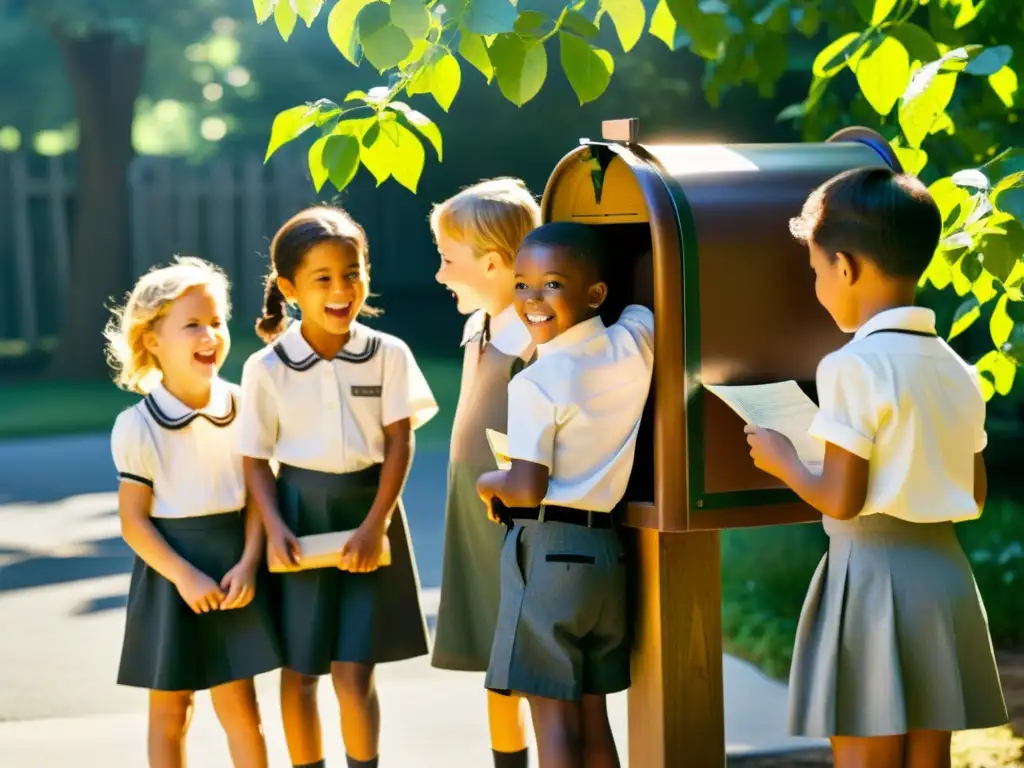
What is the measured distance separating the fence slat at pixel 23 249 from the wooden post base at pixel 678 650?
14367mm

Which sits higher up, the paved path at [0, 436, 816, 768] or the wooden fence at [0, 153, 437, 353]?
the wooden fence at [0, 153, 437, 353]

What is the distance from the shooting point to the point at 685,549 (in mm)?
3113

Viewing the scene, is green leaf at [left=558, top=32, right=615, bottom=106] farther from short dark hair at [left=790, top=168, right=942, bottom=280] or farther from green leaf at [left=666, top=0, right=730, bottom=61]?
short dark hair at [left=790, top=168, right=942, bottom=280]

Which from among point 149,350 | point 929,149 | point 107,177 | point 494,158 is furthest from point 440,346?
point 149,350

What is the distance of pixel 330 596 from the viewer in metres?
3.69

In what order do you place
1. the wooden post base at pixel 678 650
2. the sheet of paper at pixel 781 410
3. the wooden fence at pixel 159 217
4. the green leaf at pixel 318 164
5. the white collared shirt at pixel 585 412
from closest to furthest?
1. the sheet of paper at pixel 781 410
2. the white collared shirt at pixel 585 412
3. the wooden post base at pixel 678 650
4. the green leaf at pixel 318 164
5. the wooden fence at pixel 159 217

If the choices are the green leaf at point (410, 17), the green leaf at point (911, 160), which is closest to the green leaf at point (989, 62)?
the green leaf at point (911, 160)

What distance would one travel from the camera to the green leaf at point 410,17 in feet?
8.97

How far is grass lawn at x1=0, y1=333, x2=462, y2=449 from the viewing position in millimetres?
11516

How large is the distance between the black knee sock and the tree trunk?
39.3 ft

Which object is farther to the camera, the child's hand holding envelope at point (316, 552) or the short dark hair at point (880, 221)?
the child's hand holding envelope at point (316, 552)

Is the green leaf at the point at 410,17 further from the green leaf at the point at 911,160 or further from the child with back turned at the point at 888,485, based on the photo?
the green leaf at the point at 911,160

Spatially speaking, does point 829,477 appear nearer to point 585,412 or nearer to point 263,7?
point 585,412

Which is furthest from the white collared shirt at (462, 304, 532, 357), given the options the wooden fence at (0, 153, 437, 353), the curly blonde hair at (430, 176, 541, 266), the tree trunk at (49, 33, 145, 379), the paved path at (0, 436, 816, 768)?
the wooden fence at (0, 153, 437, 353)
